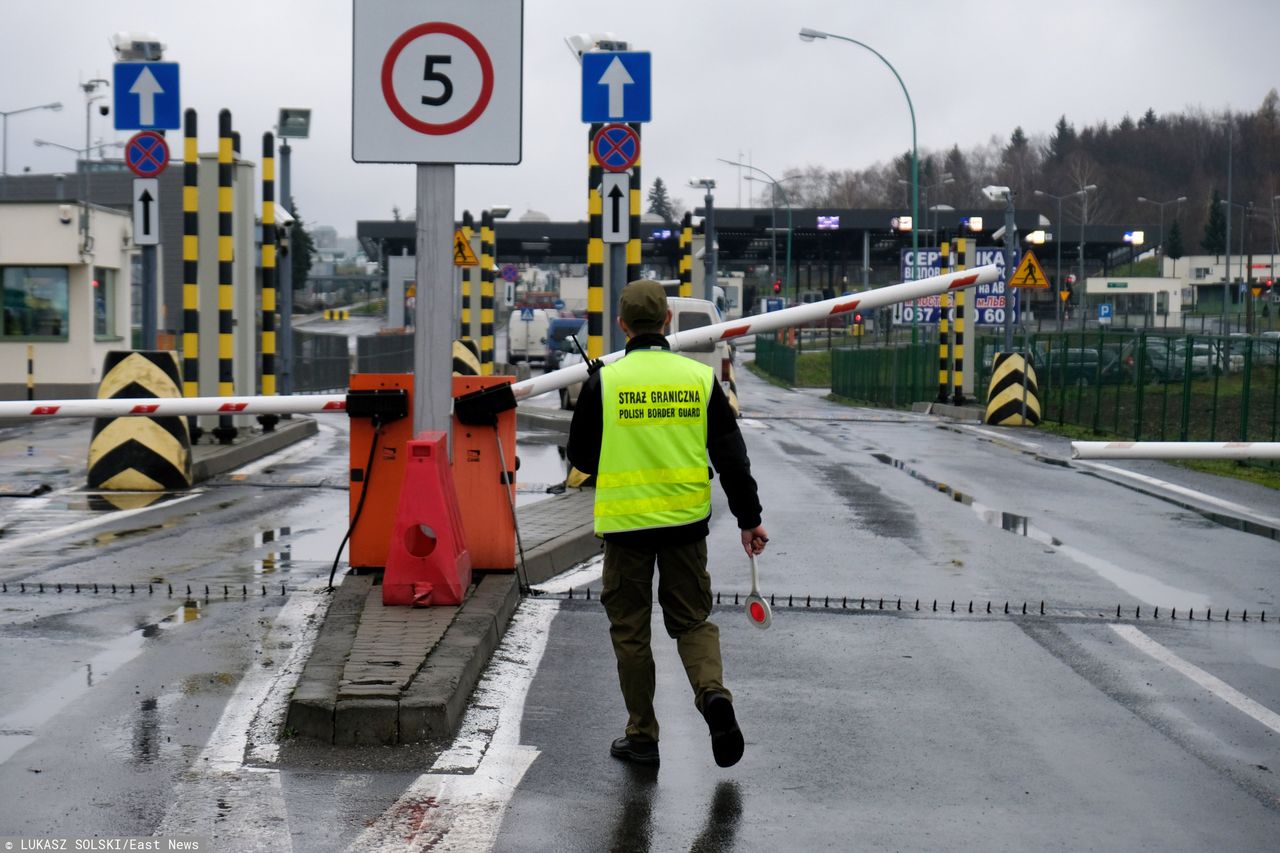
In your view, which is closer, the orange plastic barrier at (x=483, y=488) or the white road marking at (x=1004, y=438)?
the orange plastic barrier at (x=483, y=488)

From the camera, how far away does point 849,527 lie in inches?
504

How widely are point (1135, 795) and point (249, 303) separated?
55.9 ft

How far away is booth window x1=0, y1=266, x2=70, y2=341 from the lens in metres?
36.9

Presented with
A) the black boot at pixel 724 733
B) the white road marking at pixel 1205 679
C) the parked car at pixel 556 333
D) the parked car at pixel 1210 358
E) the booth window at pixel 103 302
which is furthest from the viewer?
the parked car at pixel 556 333

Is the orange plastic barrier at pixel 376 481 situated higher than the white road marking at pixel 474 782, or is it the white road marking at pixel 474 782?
the orange plastic barrier at pixel 376 481

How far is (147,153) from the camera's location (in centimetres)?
1916

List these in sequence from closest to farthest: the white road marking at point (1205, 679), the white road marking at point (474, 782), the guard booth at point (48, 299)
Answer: the white road marking at point (474, 782) < the white road marking at point (1205, 679) < the guard booth at point (48, 299)

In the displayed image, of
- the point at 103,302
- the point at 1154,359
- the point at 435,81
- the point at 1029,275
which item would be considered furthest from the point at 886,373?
the point at 435,81

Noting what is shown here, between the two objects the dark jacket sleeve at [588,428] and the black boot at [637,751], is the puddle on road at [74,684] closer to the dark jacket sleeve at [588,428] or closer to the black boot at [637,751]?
the black boot at [637,751]

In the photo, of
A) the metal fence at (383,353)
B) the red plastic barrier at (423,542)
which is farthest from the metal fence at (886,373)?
the red plastic barrier at (423,542)

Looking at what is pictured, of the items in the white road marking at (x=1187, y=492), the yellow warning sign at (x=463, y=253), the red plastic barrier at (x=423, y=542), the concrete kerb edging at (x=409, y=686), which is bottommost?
the white road marking at (x=1187, y=492)

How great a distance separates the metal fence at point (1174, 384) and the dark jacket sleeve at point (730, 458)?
17.9 m

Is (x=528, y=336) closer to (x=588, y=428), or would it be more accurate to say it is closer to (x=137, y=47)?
(x=137, y=47)

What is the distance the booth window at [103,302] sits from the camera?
38156 mm
